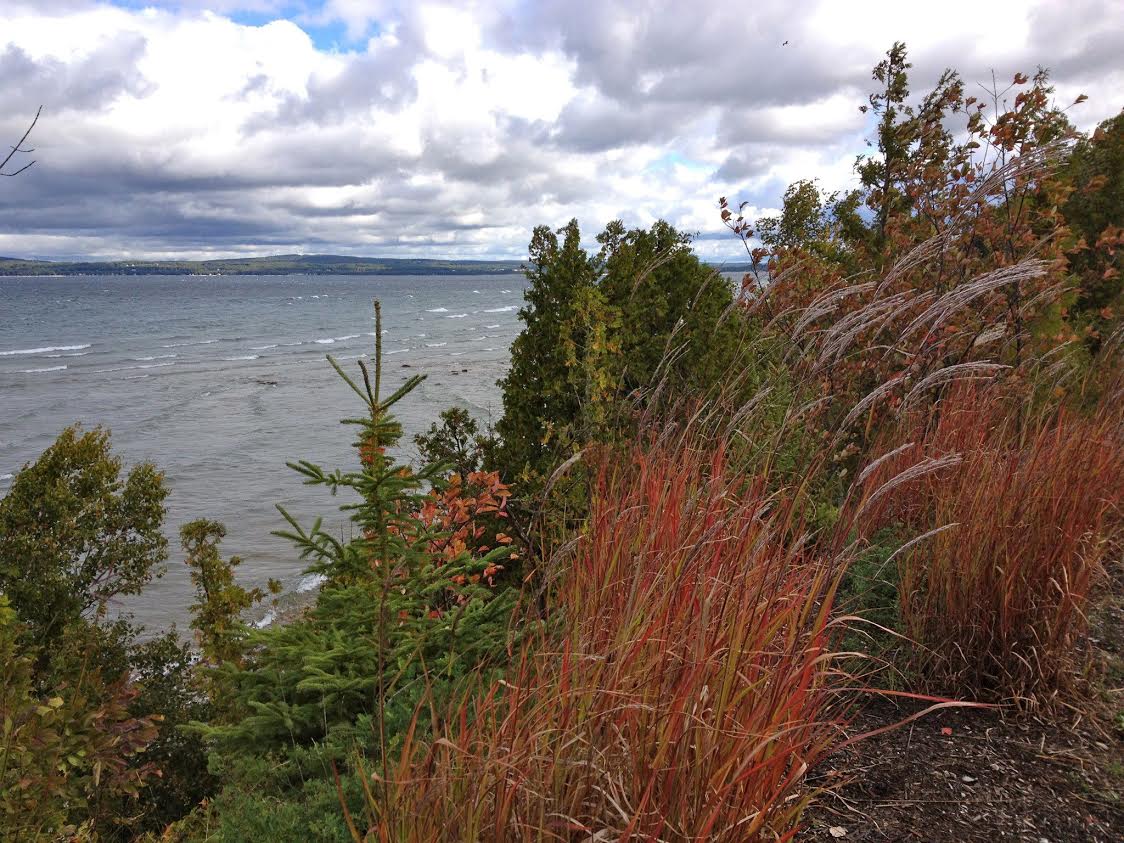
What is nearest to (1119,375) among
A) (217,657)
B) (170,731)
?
(217,657)

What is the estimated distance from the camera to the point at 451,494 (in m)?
4.86

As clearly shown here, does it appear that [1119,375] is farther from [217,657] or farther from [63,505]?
[63,505]

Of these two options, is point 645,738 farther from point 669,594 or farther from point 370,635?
point 370,635

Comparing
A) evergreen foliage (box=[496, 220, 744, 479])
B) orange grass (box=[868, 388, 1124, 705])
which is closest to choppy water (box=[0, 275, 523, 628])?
evergreen foliage (box=[496, 220, 744, 479])

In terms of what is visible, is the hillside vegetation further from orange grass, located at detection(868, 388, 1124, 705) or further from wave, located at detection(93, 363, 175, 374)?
wave, located at detection(93, 363, 175, 374)

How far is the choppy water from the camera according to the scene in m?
16.3

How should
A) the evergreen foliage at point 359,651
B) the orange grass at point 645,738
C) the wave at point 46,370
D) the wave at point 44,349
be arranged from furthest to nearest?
1. the wave at point 44,349
2. the wave at point 46,370
3. the evergreen foliage at point 359,651
4. the orange grass at point 645,738

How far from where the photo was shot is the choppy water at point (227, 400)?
16312 mm

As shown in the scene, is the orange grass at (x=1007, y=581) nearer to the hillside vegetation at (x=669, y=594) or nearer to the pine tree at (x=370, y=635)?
the hillside vegetation at (x=669, y=594)

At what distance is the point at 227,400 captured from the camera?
29.7 m

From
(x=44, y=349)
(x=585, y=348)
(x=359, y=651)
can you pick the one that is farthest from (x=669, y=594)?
(x=44, y=349)

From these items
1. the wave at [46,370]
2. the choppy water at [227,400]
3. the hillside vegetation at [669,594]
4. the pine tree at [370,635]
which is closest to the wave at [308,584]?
the choppy water at [227,400]

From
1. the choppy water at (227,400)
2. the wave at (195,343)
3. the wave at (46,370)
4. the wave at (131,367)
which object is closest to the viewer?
the choppy water at (227,400)

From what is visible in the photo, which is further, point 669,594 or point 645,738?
point 669,594
